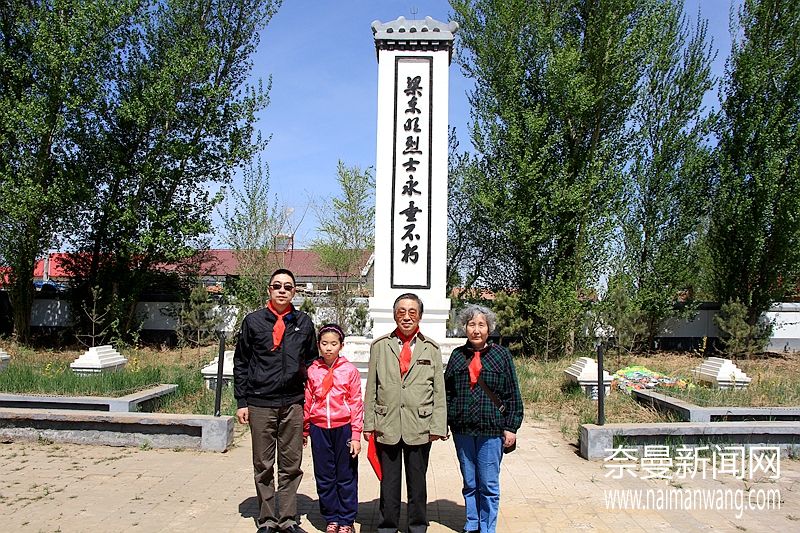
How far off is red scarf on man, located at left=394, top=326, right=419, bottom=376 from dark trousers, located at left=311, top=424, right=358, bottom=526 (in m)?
0.48

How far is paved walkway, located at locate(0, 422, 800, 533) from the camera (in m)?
3.87

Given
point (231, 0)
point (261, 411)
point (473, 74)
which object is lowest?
point (261, 411)

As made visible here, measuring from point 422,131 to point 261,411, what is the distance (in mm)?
5171

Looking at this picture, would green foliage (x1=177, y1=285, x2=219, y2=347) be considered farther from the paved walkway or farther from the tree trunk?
the paved walkway

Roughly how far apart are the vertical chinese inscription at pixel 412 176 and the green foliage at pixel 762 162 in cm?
805

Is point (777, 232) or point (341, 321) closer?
point (777, 232)

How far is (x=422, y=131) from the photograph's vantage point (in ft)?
26.4

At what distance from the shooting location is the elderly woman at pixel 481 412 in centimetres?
350

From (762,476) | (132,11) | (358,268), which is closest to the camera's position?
A: (762,476)

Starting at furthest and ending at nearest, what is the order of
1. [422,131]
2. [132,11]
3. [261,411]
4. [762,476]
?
[132,11], [422,131], [762,476], [261,411]

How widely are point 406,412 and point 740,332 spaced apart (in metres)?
11.2

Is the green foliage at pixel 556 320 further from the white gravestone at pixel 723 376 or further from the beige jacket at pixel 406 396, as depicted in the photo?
the beige jacket at pixel 406 396

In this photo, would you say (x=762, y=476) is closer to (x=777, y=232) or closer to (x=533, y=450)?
(x=533, y=450)

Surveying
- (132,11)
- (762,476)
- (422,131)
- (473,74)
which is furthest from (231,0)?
(762,476)
